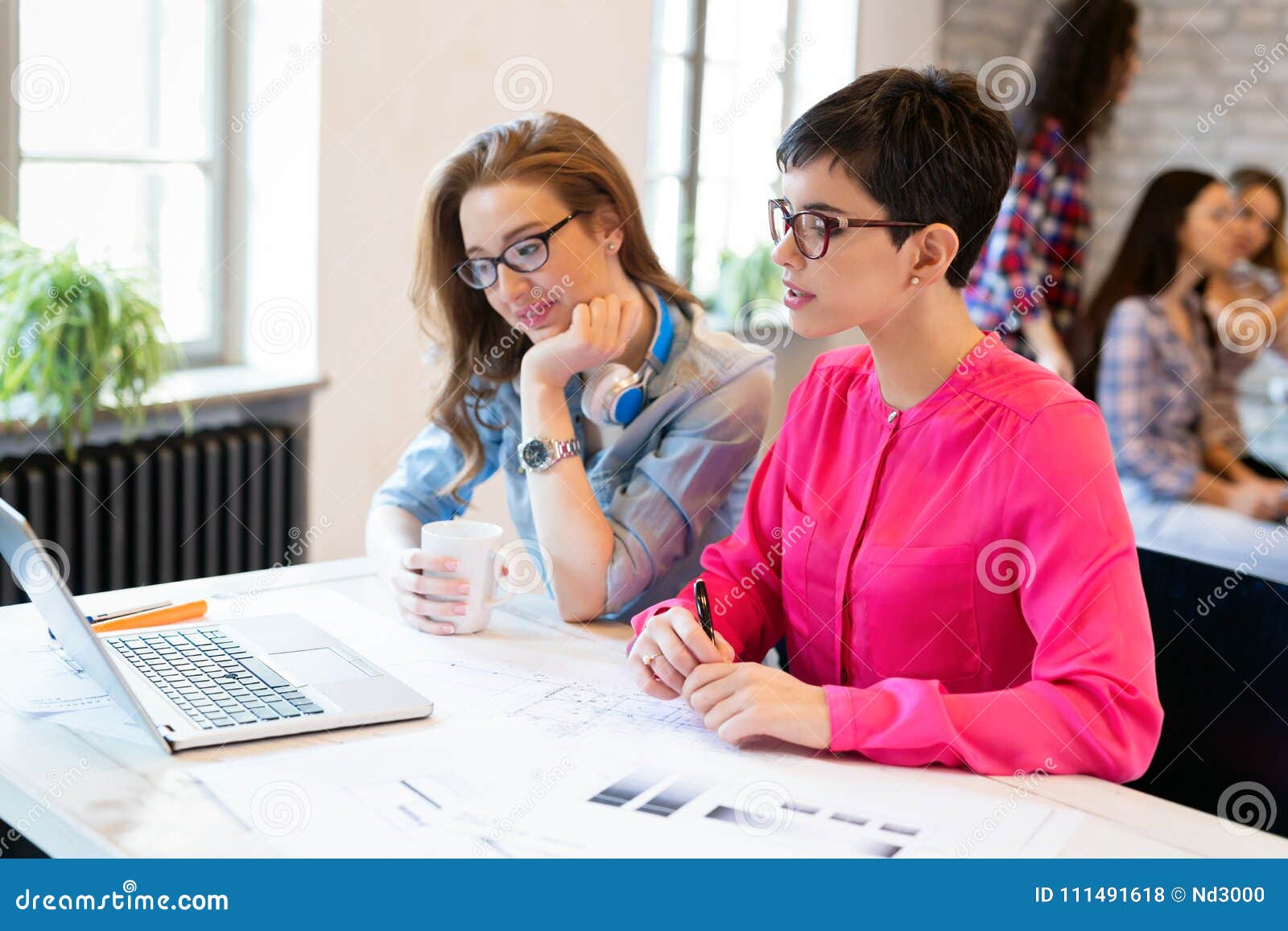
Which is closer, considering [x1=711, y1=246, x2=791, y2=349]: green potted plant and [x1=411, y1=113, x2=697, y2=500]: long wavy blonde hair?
[x1=411, y1=113, x2=697, y2=500]: long wavy blonde hair

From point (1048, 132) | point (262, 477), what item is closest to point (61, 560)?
point (262, 477)

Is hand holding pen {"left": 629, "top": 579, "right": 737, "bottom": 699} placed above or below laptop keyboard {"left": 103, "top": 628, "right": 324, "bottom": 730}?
above

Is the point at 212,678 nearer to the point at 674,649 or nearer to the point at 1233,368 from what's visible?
the point at 674,649

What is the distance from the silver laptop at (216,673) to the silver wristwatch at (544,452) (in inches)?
15.1

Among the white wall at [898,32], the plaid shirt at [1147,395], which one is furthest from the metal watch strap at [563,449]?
the white wall at [898,32]

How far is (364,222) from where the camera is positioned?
10.5ft

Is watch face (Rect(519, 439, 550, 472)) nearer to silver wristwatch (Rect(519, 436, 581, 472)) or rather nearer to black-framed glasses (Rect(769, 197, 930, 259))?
silver wristwatch (Rect(519, 436, 581, 472))

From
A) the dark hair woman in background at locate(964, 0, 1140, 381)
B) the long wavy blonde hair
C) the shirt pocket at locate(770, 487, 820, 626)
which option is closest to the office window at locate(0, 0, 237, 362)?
the long wavy blonde hair

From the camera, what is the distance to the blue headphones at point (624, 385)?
182 cm

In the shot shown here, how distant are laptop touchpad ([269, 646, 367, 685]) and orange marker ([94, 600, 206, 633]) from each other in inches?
7.1

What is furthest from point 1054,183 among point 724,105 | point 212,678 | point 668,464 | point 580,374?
point 212,678

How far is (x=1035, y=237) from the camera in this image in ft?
14.4

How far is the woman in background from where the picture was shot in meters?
3.26

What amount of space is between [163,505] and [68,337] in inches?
19.4
